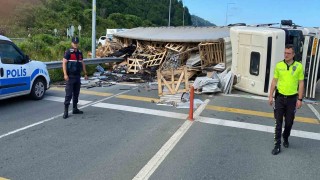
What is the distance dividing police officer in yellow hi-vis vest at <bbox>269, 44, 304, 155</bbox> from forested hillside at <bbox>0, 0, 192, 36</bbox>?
45538mm

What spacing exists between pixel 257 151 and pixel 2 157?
4.24 m

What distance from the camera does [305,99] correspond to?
12.0 metres

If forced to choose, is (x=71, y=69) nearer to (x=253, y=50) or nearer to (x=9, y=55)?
(x=9, y=55)

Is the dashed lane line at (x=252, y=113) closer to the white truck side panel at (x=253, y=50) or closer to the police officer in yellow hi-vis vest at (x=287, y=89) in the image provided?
the white truck side panel at (x=253, y=50)

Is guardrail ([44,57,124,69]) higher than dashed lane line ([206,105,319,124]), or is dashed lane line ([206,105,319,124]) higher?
guardrail ([44,57,124,69])

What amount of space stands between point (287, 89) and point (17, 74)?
684cm

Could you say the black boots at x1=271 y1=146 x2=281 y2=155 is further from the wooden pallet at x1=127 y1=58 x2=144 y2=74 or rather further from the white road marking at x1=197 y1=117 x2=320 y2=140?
the wooden pallet at x1=127 y1=58 x2=144 y2=74

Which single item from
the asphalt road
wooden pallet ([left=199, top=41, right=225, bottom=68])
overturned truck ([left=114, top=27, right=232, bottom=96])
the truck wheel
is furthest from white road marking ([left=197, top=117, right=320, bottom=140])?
wooden pallet ([left=199, top=41, right=225, bottom=68])

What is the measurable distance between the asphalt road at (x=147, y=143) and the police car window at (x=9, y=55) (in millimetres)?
1207

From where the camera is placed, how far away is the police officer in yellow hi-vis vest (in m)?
5.89

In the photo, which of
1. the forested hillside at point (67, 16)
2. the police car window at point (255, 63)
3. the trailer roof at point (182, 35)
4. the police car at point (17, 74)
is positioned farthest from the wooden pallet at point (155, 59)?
the forested hillside at point (67, 16)

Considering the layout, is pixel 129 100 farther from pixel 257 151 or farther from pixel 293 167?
pixel 293 167

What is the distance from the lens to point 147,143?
638 cm

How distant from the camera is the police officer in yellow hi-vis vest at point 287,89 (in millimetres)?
5891
